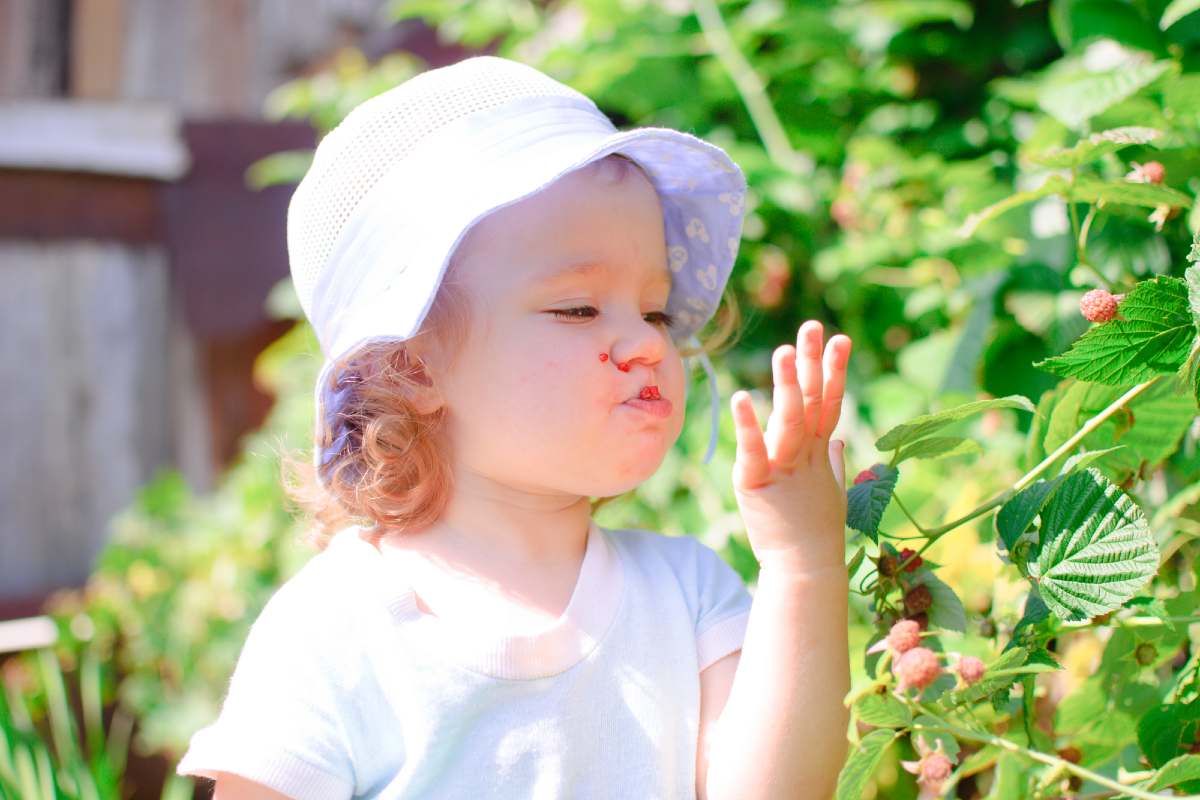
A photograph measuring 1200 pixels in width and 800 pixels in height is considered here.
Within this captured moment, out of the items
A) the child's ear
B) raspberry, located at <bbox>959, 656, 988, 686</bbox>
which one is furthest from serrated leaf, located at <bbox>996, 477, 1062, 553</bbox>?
the child's ear

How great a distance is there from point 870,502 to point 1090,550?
0.16 metres

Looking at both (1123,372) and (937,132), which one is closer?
(1123,372)

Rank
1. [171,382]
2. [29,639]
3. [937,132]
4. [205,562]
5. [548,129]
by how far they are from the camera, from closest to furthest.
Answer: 1. [548,129]
2. [937,132]
3. [29,639]
4. [205,562]
5. [171,382]

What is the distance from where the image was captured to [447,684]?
1.07m

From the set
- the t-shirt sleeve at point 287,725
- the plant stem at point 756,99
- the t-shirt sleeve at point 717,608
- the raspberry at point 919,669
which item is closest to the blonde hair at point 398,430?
the t-shirt sleeve at point 287,725

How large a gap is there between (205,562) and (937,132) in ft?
6.89

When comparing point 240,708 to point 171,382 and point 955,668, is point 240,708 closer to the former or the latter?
point 955,668

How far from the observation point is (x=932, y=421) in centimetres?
93

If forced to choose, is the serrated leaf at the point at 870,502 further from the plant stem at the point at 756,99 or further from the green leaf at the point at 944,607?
the plant stem at the point at 756,99

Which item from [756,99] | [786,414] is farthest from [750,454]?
Result: [756,99]

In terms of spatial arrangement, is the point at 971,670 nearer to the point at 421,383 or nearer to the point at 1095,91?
the point at 421,383

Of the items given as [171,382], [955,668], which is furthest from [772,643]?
[171,382]

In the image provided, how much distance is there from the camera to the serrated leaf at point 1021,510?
3.02 feet

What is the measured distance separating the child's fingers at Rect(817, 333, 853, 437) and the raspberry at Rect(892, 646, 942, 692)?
0.20m
